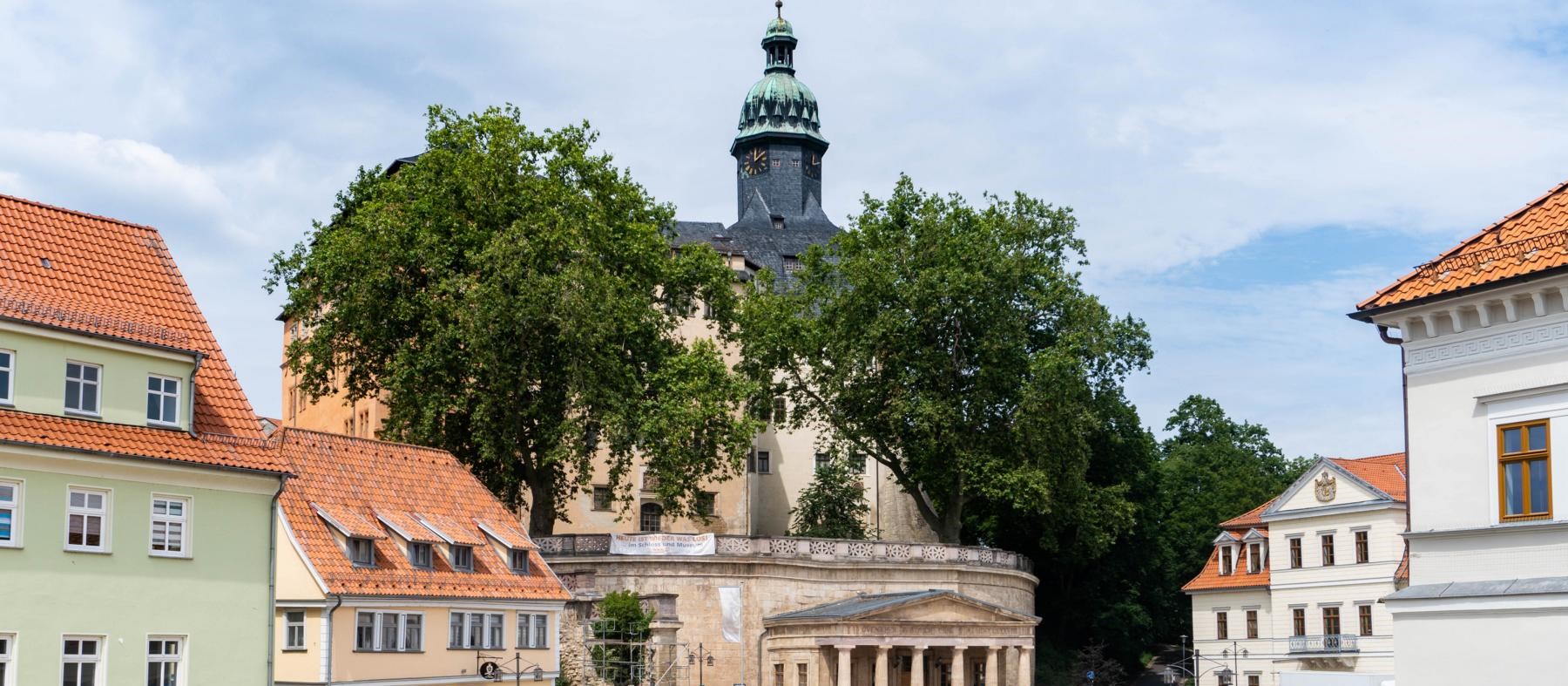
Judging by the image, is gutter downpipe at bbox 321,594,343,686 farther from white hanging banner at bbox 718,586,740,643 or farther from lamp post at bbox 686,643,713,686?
white hanging banner at bbox 718,586,740,643

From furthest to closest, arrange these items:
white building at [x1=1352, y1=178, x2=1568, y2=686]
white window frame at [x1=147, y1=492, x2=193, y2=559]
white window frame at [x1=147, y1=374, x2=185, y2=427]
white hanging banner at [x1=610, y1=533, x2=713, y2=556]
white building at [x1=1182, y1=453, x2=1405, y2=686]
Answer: white building at [x1=1182, y1=453, x2=1405, y2=686], white hanging banner at [x1=610, y1=533, x2=713, y2=556], white window frame at [x1=147, y1=374, x2=185, y2=427], white window frame at [x1=147, y1=492, x2=193, y2=559], white building at [x1=1352, y1=178, x2=1568, y2=686]

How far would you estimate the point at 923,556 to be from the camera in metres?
62.2

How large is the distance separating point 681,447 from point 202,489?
29.7 m

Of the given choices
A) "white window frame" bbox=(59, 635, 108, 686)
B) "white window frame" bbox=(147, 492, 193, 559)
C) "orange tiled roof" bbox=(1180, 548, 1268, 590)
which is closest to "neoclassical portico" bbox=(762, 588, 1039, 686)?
"orange tiled roof" bbox=(1180, 548, 1268, 590)

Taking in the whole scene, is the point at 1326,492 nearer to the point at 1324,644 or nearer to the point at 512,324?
the point at 1324,644

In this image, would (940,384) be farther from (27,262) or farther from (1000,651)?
(27,262)

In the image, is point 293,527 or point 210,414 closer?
point 210,414

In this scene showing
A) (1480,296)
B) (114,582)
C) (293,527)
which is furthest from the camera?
(293,527)

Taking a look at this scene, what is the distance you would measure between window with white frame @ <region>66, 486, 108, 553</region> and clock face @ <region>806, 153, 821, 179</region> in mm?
86558

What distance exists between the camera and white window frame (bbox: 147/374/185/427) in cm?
3048

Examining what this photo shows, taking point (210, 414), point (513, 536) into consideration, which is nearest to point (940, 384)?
point (513, 536)

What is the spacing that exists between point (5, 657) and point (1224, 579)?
52.5 metres

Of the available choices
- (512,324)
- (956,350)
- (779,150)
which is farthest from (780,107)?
(512,324)

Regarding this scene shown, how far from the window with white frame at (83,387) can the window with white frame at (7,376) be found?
0.99 meters
